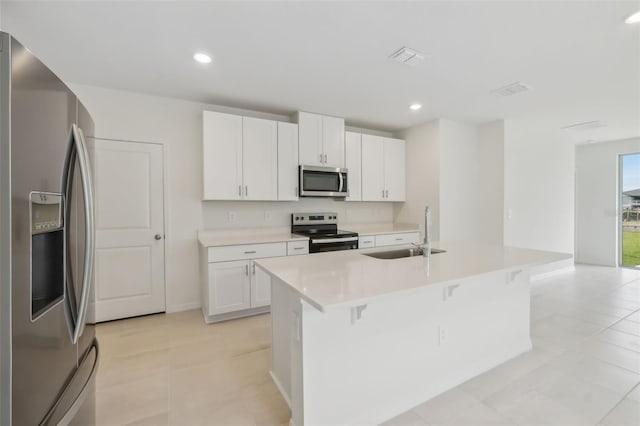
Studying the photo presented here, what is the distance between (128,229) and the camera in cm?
315

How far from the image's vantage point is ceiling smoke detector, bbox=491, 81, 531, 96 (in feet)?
9.86

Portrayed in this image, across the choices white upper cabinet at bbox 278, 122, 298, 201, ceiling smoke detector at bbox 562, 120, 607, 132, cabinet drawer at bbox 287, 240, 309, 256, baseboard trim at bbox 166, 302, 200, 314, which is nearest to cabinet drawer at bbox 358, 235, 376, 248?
cabinet drawer at bbox 287, 240, 309, 256

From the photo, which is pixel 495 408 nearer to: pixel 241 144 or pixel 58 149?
pixel 58 149

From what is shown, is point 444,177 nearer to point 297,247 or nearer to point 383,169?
point 383,169

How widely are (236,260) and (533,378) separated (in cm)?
277

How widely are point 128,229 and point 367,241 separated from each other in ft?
9.52

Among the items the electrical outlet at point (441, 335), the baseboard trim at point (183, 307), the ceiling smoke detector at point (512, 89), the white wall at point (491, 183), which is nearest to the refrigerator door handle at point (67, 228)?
the electrical outlet at point (441, 335)

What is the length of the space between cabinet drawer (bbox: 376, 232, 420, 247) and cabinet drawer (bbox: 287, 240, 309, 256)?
1.13 m

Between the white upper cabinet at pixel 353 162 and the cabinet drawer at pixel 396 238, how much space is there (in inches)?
27.2

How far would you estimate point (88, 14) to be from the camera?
6.17ft

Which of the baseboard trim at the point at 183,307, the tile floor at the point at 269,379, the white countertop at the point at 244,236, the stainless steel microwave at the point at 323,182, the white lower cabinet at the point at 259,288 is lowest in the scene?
the tile floor at the point at 269,379

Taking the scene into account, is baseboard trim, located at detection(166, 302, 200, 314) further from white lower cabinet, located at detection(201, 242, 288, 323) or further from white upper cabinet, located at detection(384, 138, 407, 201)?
white upper cabinet, located at detection(384, 138, 407, 201)

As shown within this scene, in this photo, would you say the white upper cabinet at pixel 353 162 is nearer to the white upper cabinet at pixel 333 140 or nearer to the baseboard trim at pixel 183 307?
the white upper cabinet at pixel 333 140

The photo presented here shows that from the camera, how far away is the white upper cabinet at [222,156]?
127 inches
